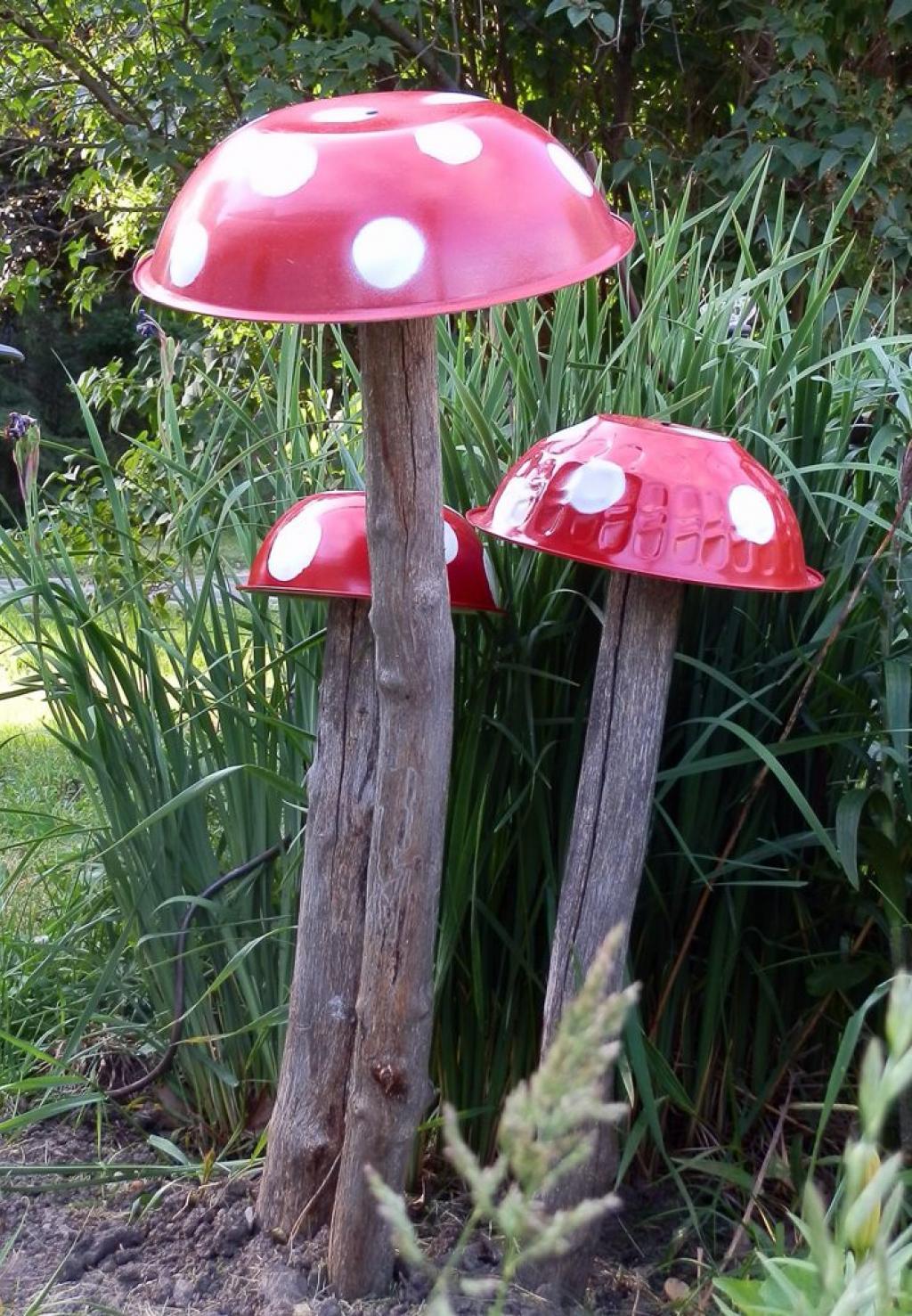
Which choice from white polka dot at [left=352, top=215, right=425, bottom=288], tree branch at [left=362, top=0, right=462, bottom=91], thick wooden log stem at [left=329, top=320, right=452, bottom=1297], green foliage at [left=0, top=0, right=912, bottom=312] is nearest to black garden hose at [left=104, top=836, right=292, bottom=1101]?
thick wooden log stem at [left=329, top=320, right=452, bottom=1297]

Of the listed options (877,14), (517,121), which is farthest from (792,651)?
(877,14)

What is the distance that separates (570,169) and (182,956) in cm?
103

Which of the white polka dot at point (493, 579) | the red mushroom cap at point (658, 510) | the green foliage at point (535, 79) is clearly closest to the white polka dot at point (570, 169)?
the red mushroom cap at point (658, 510)

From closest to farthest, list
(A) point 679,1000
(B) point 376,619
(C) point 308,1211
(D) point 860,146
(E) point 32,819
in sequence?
(B) point 376,619 < (C) point 308,1211 < (A) point 679,1000 < (E) point 32,819 < (D) point 860,146

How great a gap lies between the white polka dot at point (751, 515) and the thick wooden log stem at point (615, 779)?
97mm

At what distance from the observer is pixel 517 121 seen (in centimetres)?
103

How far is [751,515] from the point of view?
3.80 feet

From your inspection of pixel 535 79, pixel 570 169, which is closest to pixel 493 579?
pixel 570 169

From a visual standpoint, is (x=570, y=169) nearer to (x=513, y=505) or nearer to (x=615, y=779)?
(x=513, y=505)

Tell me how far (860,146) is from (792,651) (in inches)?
90.3

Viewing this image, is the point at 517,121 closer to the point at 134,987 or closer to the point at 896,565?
the point at 896,565

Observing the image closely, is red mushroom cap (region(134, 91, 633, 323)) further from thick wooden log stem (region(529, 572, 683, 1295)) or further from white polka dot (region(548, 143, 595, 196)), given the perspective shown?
thick wooden log stem (region(529, 572, 683, 1295))

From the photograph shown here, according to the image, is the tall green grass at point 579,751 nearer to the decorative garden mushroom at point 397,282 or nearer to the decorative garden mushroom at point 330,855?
the decorative garden mushroom at point 330,855

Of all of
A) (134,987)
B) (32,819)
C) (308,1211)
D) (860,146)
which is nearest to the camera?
(308,1211)
